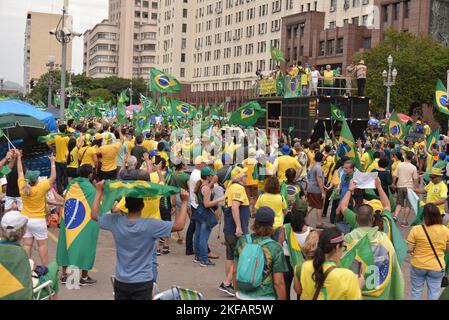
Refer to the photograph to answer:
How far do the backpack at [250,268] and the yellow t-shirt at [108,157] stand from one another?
9.47 m

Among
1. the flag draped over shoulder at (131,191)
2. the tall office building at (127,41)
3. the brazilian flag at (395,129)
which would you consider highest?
the tall office building at (127,41)

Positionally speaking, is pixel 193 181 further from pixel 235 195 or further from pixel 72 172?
pixel 72 172

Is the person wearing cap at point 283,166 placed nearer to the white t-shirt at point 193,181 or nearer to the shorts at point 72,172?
the white t-shirt at point 193,181

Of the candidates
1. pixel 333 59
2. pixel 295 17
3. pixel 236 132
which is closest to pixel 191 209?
pixel 236 132

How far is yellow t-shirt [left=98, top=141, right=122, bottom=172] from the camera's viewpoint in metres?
14.6

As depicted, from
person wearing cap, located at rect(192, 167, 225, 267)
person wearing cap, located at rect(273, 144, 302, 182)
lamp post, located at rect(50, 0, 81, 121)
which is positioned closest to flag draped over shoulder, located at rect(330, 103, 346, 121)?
person wearing cap, located at rect(273, 144, 302, 182)

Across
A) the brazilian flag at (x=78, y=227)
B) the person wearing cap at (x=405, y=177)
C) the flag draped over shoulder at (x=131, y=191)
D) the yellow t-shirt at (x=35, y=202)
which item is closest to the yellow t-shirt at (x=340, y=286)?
the flag draped over shoulder at (x=131, y=191)

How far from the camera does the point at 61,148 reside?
49.2ft

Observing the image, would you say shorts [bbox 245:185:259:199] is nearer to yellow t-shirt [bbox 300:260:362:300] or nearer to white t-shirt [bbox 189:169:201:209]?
white t-shirt [bbox 189:169:201:209]

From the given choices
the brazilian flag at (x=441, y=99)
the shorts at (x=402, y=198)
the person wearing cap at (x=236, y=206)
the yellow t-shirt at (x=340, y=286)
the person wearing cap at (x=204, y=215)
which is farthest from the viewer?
the brazilian flag at (x=441, y=99)

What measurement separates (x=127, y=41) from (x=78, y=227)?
14300 centimetres

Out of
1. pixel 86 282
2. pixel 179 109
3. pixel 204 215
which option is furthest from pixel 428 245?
pixel 179 109

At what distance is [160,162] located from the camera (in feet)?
35.7

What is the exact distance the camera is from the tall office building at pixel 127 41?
144 meters
